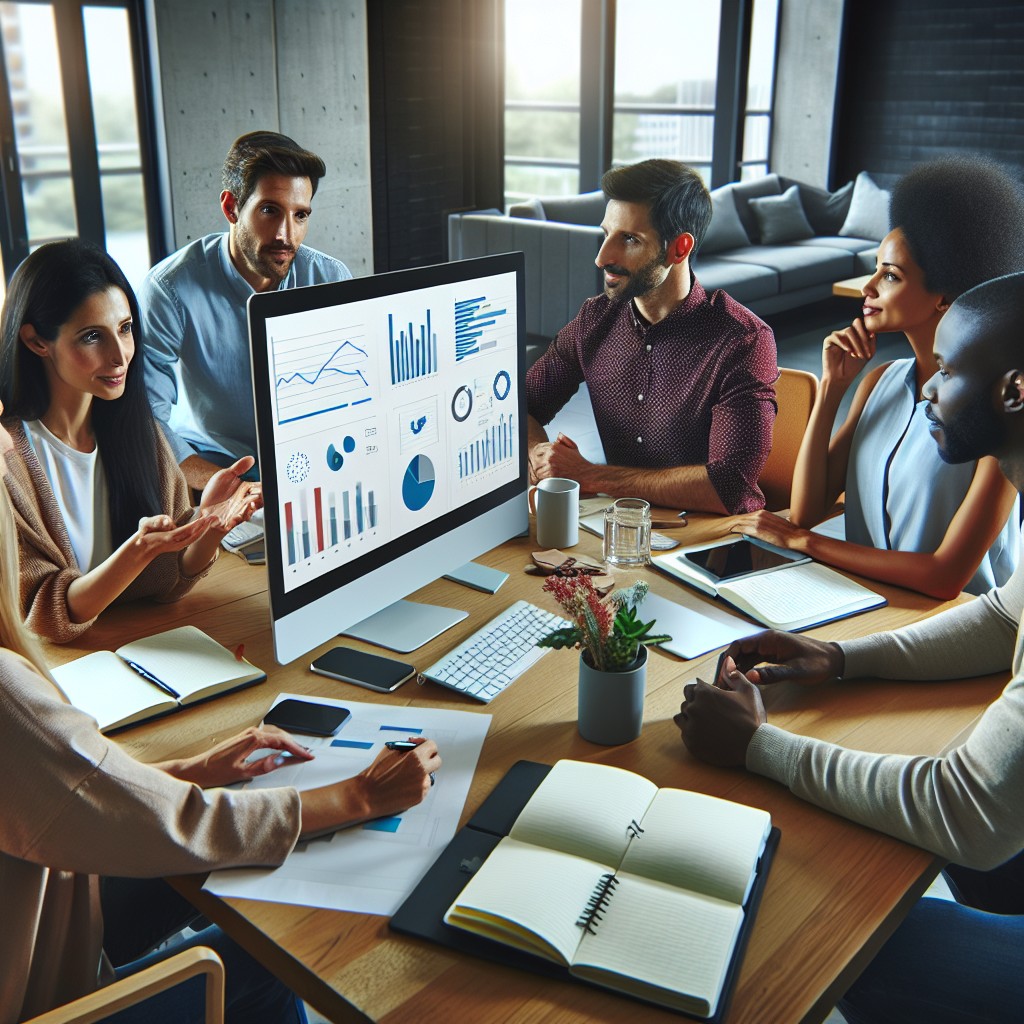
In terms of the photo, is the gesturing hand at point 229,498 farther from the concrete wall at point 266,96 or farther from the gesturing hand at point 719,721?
the concrete wall at point 266,96

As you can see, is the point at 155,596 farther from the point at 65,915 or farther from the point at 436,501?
the point at 65,915

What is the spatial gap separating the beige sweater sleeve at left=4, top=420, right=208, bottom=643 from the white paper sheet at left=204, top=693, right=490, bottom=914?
465 mm

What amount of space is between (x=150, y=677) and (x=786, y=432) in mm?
1621

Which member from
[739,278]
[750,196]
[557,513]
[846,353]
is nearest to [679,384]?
[846,353]

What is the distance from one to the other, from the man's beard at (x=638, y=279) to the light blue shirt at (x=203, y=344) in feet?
2.75

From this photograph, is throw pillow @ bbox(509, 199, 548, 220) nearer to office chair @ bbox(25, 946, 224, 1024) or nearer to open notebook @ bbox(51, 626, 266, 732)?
open notebook @ bbox(51, 626, 266, 732)

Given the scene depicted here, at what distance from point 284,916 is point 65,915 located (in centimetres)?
28

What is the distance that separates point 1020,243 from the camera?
1.87 meters

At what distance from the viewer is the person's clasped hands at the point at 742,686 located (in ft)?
4.10

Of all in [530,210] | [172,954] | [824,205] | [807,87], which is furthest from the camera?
[807,87]

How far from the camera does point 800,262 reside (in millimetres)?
7484

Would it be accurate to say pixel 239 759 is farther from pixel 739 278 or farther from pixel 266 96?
pixel 739 278

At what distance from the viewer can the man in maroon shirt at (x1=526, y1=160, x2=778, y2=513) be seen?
224cm

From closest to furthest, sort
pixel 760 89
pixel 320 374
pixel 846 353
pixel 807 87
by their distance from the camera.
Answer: pixel 320 374
pixel 846 353
pixel 807 87
pixel 760 89
